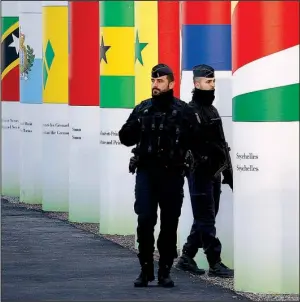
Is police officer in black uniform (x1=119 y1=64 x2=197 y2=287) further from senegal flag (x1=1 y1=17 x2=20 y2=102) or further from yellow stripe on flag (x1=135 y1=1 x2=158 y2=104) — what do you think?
senegal flag (x1=1 y1=17 x2=20 y2=102)

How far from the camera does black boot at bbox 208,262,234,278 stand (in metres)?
14.9

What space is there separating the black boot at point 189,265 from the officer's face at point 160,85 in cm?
194

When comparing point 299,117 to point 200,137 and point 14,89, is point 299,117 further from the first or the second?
point 14,89

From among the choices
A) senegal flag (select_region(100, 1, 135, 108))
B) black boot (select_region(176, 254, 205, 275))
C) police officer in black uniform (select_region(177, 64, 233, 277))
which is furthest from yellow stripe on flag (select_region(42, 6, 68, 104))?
police officer in black uniform (select_region(177, 64, 233, 277))

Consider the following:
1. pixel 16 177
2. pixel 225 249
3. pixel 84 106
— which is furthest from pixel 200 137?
pixel 16 177

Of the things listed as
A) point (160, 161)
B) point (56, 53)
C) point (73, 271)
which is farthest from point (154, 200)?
point (56, 53)

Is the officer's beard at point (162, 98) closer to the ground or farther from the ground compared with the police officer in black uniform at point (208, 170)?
farther from the ground

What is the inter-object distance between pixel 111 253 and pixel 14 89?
10281 millimetres

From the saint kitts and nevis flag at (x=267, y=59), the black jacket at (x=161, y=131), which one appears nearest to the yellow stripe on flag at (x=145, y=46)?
the black jacket at (x=161, y=131)

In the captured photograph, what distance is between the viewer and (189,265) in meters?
15.3

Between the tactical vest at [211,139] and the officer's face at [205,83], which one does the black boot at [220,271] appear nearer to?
the tactical vest at [211,139]

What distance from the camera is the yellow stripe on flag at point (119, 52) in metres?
19.2

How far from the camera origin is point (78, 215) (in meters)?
21.4

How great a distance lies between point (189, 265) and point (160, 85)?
2.01m
